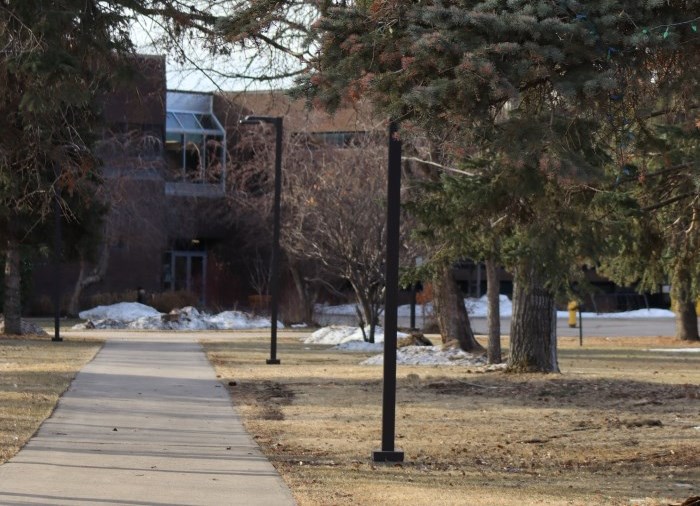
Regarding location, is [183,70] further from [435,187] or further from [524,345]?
[524,345]

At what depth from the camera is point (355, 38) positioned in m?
9.16

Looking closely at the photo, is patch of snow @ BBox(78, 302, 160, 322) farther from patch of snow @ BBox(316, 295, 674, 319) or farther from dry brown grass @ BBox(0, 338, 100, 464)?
dry brown grass @ BBox(0, 338, 100, 464)

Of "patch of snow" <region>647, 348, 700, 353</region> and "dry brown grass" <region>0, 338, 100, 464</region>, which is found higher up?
"patch of snow" <region>647, 348, 700, 353</region>

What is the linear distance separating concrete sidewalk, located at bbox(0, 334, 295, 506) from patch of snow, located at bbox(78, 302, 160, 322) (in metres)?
25.4

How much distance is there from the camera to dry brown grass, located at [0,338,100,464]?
1270 centimetres

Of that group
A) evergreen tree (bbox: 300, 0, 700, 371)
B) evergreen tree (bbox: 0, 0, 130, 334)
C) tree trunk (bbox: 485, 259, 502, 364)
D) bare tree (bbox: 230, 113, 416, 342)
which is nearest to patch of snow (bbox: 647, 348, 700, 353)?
bare tree (bbox: 230, 113, 416, 342)

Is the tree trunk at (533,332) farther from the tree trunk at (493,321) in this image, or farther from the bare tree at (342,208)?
the bare tree at (342,208)

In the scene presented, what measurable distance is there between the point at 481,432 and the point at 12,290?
21.3 meters

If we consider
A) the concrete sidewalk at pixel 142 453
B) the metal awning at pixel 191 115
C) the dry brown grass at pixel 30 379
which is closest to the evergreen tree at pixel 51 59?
the dry brown grass at pixel 30 379

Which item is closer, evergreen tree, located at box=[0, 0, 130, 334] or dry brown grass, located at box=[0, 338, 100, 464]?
evergreen tree, located at box=[0, 0, 130, 334]

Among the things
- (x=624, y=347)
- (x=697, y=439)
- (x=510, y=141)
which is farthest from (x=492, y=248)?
(x=624, y=347)

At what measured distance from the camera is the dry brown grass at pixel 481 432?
9.48 m

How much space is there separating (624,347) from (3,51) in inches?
969

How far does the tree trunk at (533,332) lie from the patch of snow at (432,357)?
12.4 feet
